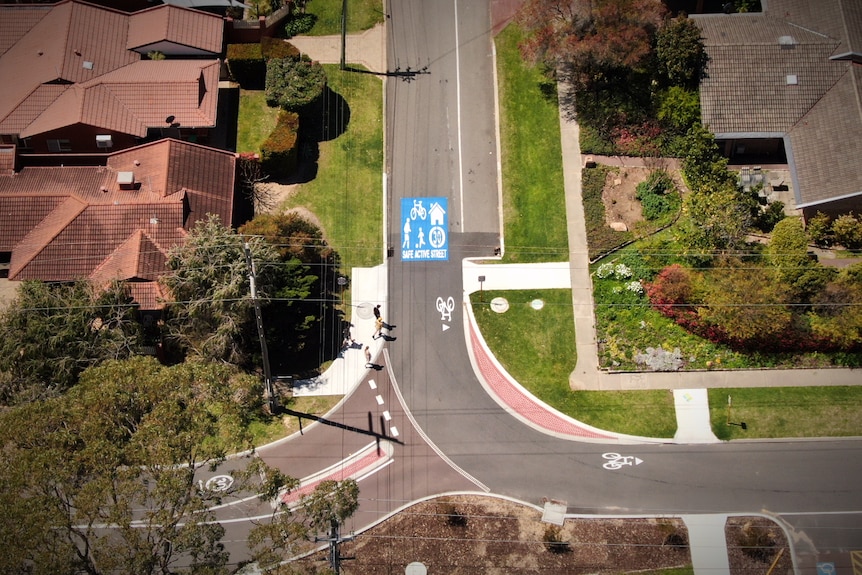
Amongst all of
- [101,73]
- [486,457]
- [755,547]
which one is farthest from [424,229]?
[755,547]

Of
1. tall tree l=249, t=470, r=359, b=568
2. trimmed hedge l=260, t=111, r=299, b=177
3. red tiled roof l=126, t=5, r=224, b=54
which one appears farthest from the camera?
red tiled roof l=126, t=5, r=224, b=54

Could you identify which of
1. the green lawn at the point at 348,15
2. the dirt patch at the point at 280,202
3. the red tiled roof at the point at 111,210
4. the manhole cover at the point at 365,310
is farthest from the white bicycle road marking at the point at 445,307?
the green lawn at the point at 348,15

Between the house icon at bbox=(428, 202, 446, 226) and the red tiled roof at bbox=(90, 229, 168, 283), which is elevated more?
the house icon at bbox=(428, 202, 446, 226)

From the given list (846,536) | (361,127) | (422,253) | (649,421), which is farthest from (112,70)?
(846,536)

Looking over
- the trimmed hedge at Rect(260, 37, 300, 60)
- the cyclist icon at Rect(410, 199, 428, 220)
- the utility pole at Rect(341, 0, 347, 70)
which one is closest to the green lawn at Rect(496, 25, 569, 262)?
the cyclist icon at Rect(410, 199, 428, 220)

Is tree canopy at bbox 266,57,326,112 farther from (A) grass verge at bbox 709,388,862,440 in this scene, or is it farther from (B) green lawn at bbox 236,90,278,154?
(A) grass verge at bbox 709,388,862,440

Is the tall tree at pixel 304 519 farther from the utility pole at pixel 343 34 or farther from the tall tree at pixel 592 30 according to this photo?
the tall tree at pixel 592 30

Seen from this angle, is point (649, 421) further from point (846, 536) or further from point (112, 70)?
point (112, 70)
